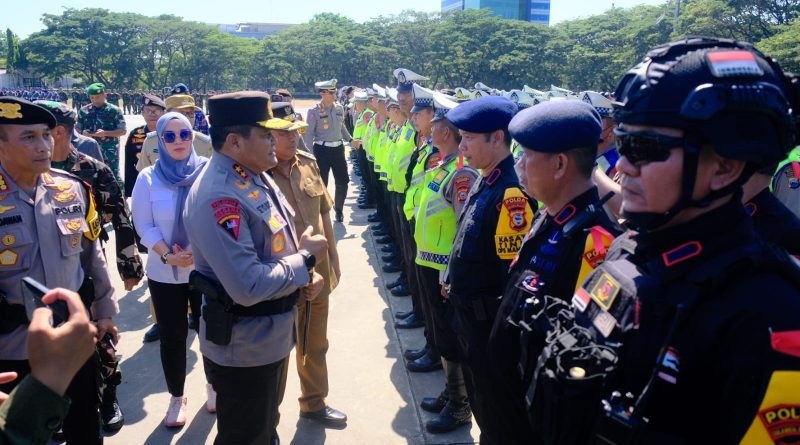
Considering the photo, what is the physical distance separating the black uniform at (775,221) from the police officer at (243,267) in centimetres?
196

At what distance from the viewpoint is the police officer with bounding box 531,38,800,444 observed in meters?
1.11

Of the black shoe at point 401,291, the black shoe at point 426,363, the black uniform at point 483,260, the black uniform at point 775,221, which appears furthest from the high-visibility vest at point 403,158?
the black uniform at point 775,221

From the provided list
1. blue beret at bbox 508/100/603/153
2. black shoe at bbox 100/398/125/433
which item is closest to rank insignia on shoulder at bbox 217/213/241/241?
blue beret at bbox 508/100/603/153

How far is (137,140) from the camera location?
6.01m

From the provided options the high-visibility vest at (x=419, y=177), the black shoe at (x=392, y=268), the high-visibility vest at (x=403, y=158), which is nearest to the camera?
the high-visibility vest at (x=419, y=177)

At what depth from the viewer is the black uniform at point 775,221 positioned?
6.89 feet

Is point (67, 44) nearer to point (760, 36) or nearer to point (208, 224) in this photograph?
point (760, 36)

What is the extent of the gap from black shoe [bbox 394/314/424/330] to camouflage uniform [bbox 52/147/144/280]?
2.46 meters

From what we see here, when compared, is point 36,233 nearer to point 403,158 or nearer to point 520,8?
point 403,158

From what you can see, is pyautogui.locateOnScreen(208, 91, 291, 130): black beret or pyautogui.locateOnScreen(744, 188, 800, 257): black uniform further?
pyautogui.locateOnScreen(208, 91, 291, 130): black beret

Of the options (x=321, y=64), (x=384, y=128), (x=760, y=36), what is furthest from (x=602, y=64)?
(x=384, y=128)

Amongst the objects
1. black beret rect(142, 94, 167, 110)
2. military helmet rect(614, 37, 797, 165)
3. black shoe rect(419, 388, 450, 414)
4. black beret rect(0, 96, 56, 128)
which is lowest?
black shoe rect(419, 388, 450, 414)

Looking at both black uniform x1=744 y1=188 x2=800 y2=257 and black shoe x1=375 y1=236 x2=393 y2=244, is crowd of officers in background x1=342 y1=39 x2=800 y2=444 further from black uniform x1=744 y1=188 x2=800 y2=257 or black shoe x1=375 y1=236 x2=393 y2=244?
black shoe x1=375 y1=236 x2=393 y2=244

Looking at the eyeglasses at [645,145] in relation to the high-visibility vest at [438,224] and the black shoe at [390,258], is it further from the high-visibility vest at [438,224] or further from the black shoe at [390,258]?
the black shoe at [390,258]
